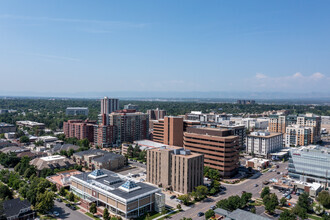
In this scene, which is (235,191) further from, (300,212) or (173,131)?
(173,131)

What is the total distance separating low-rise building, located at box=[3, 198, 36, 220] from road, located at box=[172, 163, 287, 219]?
26.3 m

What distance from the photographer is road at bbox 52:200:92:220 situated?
47191 millimetres

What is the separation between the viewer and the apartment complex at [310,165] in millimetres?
65500

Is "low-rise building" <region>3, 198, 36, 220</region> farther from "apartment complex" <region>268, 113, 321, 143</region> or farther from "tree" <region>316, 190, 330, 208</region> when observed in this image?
"apartment complex" <region>268, 113, 321, 143</region>

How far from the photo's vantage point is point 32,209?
49344mm

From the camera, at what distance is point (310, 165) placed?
6738cm

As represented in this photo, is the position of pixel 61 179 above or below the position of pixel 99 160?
below

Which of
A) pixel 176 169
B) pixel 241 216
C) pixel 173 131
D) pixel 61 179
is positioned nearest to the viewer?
pixel 241 216

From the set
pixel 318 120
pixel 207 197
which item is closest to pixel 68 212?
pixel 207 197

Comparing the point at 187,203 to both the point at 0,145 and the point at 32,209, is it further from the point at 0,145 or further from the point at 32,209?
the point at 0,145

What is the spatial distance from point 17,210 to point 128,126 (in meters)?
75.5

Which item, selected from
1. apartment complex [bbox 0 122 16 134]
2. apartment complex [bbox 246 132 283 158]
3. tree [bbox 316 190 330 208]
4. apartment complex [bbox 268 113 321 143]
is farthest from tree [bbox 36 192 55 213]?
apartment complex [bbox 268 113 321 143]

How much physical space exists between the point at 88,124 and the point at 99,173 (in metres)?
65.8

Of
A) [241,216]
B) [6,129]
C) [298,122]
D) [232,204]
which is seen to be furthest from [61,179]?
[298,122]
